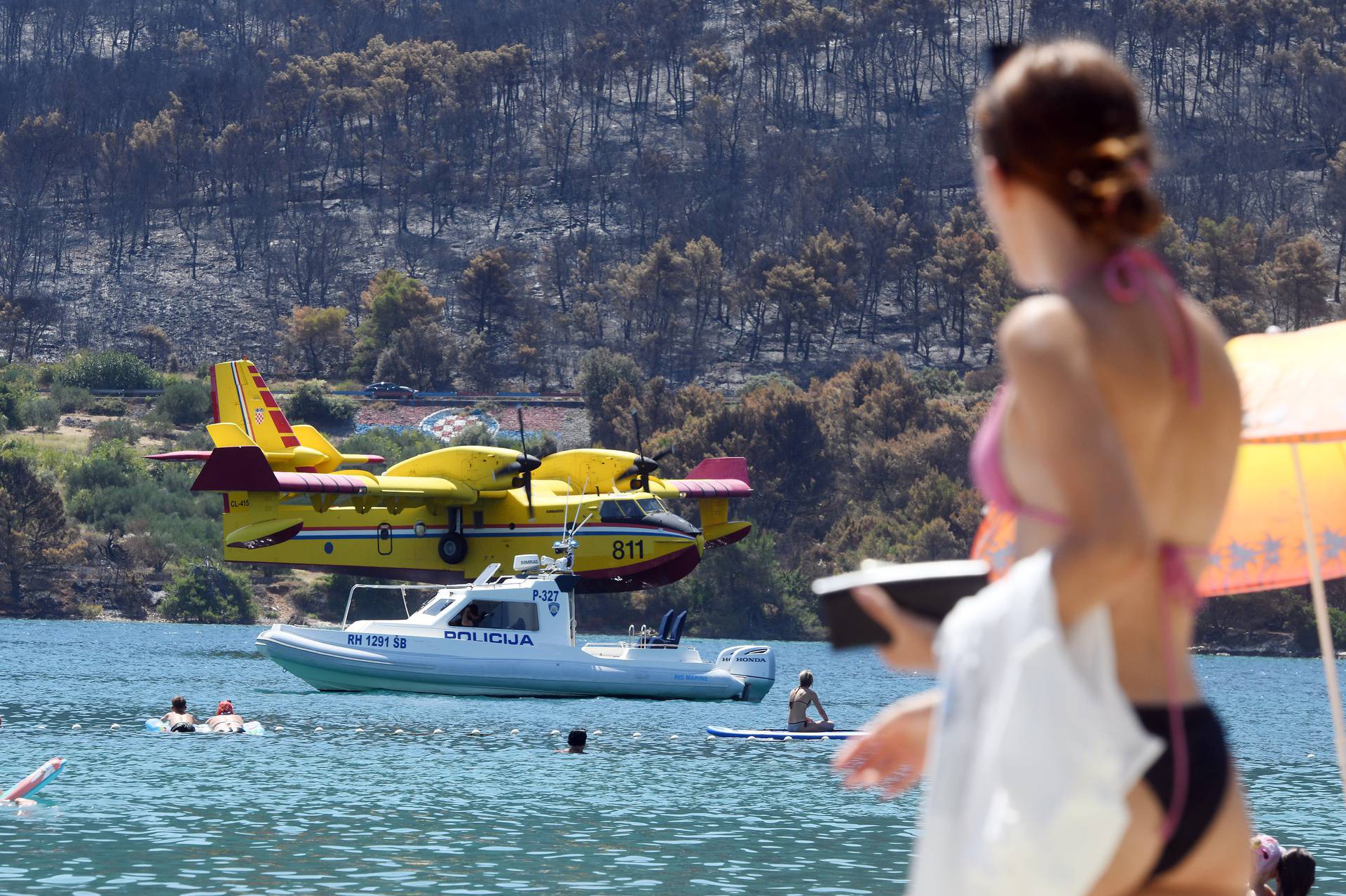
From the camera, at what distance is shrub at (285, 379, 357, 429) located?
99.6 metres

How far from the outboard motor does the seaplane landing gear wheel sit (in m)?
12.3

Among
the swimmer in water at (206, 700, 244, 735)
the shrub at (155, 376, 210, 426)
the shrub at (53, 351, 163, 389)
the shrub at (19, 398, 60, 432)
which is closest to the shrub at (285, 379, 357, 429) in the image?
the shrub at (155, 376, 210, 426)

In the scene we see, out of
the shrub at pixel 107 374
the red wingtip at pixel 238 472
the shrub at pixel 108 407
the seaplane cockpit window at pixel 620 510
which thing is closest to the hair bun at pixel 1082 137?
the seaplane cockpit window at pixel 620 510

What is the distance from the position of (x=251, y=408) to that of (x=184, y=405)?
51935 millimetres

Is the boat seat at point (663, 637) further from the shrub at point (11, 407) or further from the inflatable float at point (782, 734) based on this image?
the shrub at point (11, 407)

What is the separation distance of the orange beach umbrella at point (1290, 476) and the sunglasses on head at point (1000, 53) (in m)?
2.36

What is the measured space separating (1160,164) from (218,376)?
51424 millimetres

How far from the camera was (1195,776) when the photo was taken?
2.60m

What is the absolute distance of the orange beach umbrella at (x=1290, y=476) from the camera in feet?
16.8

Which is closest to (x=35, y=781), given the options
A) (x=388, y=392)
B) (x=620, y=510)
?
(x=620, y=510)

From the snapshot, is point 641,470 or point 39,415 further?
point 39,415

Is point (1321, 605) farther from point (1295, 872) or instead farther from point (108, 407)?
point (108, 407)

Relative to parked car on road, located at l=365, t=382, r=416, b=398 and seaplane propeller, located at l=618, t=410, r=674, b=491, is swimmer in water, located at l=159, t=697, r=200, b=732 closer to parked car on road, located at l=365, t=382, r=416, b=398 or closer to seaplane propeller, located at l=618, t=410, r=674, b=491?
seaplane propeller, located at l=618, t=410, r=674, b=491

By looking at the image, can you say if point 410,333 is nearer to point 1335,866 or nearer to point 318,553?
point 318,553
